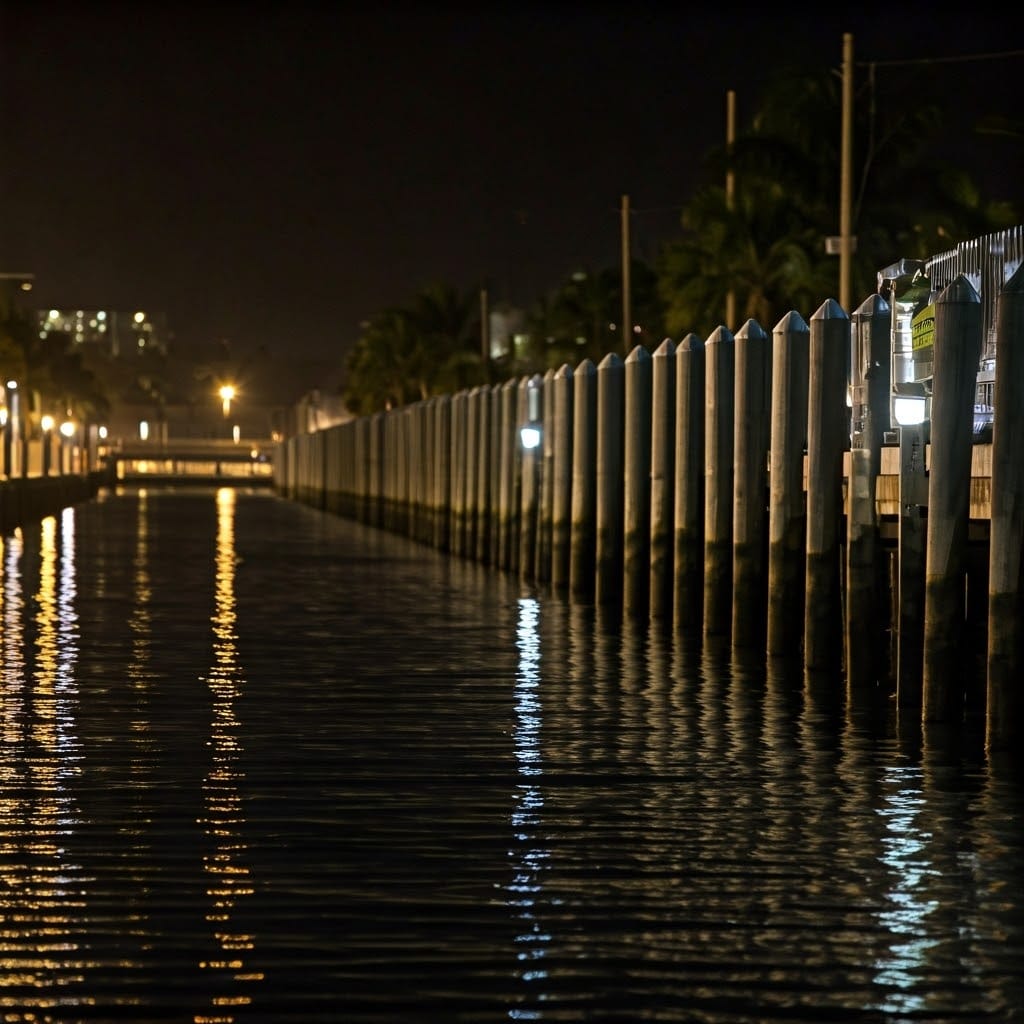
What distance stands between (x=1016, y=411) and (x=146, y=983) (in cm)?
584

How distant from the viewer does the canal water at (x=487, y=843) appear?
6.11m

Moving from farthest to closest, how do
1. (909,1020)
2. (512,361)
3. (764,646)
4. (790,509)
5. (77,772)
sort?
1. (512,361)
2. (764,646)
3. (790,509)
4. (77,772)
5. (909,1020)

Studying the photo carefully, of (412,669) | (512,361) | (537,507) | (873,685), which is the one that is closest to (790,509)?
(873,685)

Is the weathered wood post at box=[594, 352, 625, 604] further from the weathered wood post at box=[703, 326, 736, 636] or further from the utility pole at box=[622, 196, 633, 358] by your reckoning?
the utility pole at box=[622, 196, 633, 358]

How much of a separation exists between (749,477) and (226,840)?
8.45m

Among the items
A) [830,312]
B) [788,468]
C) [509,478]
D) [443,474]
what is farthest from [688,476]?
[443,474]

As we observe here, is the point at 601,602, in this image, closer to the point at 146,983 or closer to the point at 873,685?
the point at 873,685

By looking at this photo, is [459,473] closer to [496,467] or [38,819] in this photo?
[496,467]

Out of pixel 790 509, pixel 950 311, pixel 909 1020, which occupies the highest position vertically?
pixel 950 311

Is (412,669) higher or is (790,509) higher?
(790,509)

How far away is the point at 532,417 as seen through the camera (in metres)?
26.8

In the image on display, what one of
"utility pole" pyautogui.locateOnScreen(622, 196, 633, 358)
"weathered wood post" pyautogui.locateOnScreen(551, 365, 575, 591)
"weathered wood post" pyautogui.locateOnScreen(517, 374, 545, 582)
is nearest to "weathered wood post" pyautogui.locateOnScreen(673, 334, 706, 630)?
"weathered wood post" pyautogui.locateOnScreen(551, 365, 575, 591)

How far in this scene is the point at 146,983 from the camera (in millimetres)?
6094

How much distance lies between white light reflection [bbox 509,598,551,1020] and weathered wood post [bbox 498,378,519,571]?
12171 millimetres
